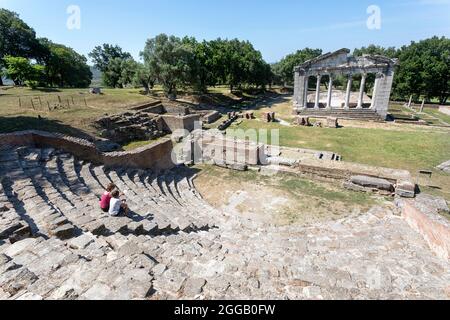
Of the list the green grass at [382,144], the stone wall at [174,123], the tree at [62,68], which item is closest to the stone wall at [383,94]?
the green grass at [382,144]

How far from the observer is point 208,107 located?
120ft

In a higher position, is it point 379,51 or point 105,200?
point 379,51

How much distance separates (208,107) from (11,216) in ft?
105

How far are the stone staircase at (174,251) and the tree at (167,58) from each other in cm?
2437

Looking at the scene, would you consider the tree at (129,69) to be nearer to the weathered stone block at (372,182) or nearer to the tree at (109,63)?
the tree at (109,63)

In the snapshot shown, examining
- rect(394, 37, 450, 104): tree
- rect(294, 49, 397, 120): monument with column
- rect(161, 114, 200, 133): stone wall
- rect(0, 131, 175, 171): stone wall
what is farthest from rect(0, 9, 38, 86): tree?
rect(394, 37, 450, 104): tree

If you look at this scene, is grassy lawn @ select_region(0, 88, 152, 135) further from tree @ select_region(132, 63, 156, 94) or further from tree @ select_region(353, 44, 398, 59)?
tree @ select_region(353, 44, 398, 59)

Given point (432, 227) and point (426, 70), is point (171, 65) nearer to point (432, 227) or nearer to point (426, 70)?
point (432, 227)

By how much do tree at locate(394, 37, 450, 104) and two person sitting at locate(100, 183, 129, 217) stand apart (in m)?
44.1

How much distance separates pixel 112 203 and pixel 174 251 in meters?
2.52

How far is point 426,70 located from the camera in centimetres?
3622

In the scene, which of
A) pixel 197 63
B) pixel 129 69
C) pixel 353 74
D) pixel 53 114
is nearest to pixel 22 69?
pixel 129 69
